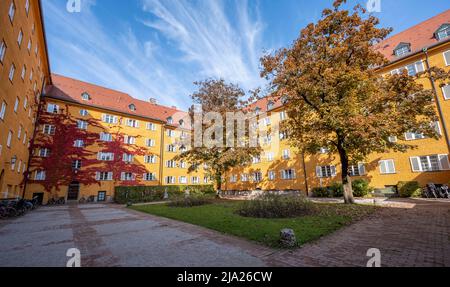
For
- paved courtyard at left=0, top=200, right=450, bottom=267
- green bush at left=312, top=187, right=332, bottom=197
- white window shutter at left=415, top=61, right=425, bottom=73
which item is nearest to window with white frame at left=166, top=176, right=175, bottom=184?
green bush at left=312, top=187, right=332, bottom=197

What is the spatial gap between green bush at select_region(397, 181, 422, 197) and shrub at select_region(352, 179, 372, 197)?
2573mm

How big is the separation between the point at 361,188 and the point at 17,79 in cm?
3217

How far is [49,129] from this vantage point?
26188mm

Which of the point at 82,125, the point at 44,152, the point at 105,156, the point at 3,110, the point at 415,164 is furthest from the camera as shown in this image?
the point at 105,156

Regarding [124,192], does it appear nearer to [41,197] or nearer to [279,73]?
[41,197]

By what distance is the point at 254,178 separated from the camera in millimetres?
34156

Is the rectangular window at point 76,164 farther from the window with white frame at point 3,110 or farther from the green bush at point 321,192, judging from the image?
the green bush at point 321,192

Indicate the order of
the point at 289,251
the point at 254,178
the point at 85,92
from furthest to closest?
the point at 254,178 < the point at 85,92 < the point at 289,251

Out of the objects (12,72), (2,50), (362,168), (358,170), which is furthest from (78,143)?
(362,168)

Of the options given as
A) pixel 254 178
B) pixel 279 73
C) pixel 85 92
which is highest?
pixel 85 92

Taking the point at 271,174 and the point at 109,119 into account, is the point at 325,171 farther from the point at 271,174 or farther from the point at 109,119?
the point at 109,119
